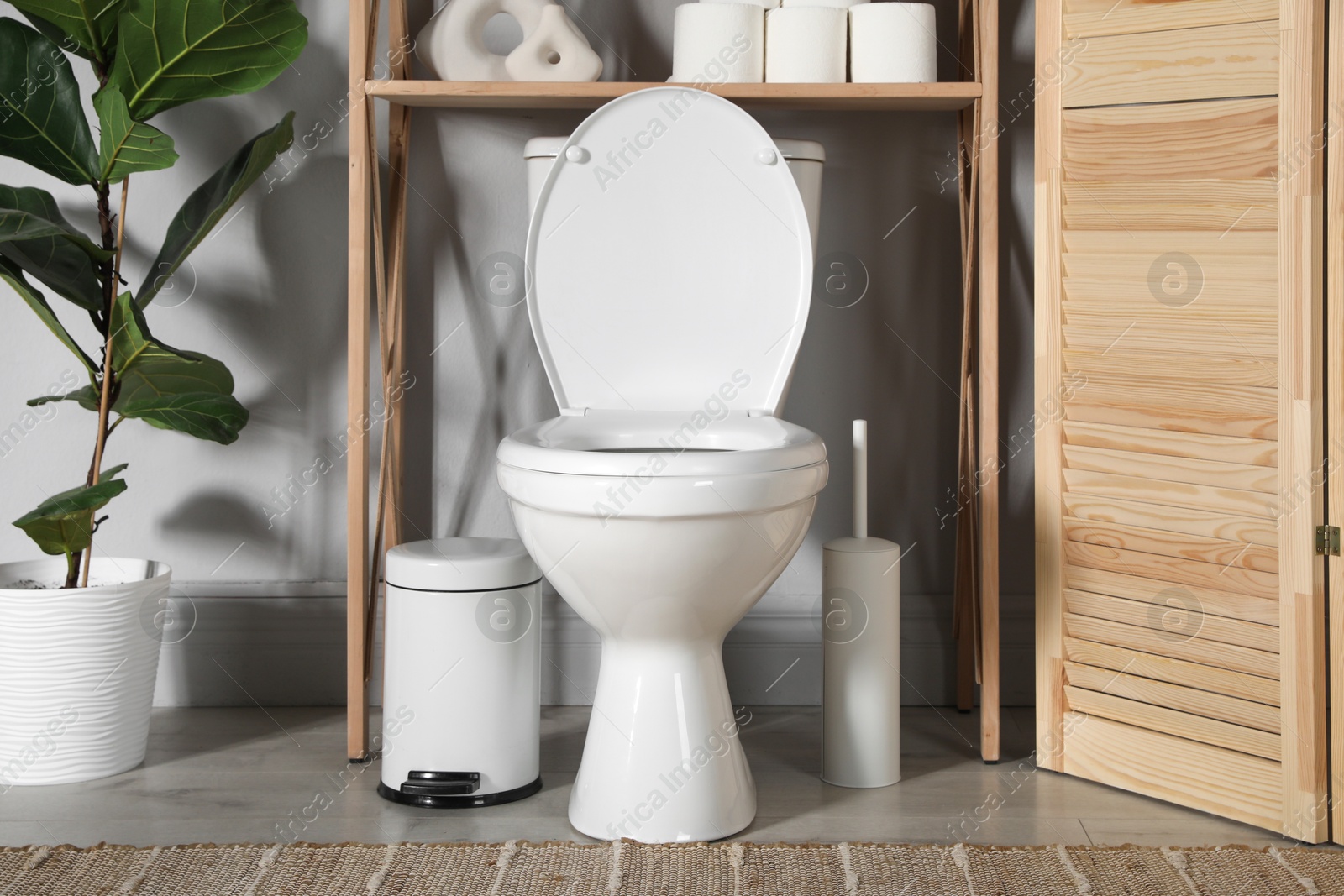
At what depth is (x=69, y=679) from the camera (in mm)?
1475

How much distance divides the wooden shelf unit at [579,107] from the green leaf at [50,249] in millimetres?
344

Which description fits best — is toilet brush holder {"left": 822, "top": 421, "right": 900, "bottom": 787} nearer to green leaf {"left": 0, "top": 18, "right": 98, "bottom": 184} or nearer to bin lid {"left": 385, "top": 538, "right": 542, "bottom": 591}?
bin lid {"left": 385, "top": 538, "right": 542, "bottom": 591}

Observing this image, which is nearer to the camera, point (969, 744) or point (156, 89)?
point (156, 89)

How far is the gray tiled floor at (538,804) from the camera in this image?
134 cm

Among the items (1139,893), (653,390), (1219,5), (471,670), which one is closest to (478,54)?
(653,390)

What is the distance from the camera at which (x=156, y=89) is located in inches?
58.4

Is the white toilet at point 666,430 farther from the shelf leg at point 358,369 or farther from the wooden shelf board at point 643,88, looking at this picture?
the shelf leg at point 358,369

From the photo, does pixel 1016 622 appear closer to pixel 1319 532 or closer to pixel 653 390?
pixel 1319 532

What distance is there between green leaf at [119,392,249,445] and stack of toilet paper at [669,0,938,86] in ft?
2.50

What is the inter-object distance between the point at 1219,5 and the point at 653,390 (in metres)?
0.83

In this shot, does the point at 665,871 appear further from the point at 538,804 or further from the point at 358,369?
the point at 358,369

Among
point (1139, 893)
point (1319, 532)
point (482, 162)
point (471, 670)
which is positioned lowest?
point (1139, 893)

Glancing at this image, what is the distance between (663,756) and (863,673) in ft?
1.06

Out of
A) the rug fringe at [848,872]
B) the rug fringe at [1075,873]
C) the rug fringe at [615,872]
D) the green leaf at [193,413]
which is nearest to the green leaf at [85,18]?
the green leaf at [193,413]
